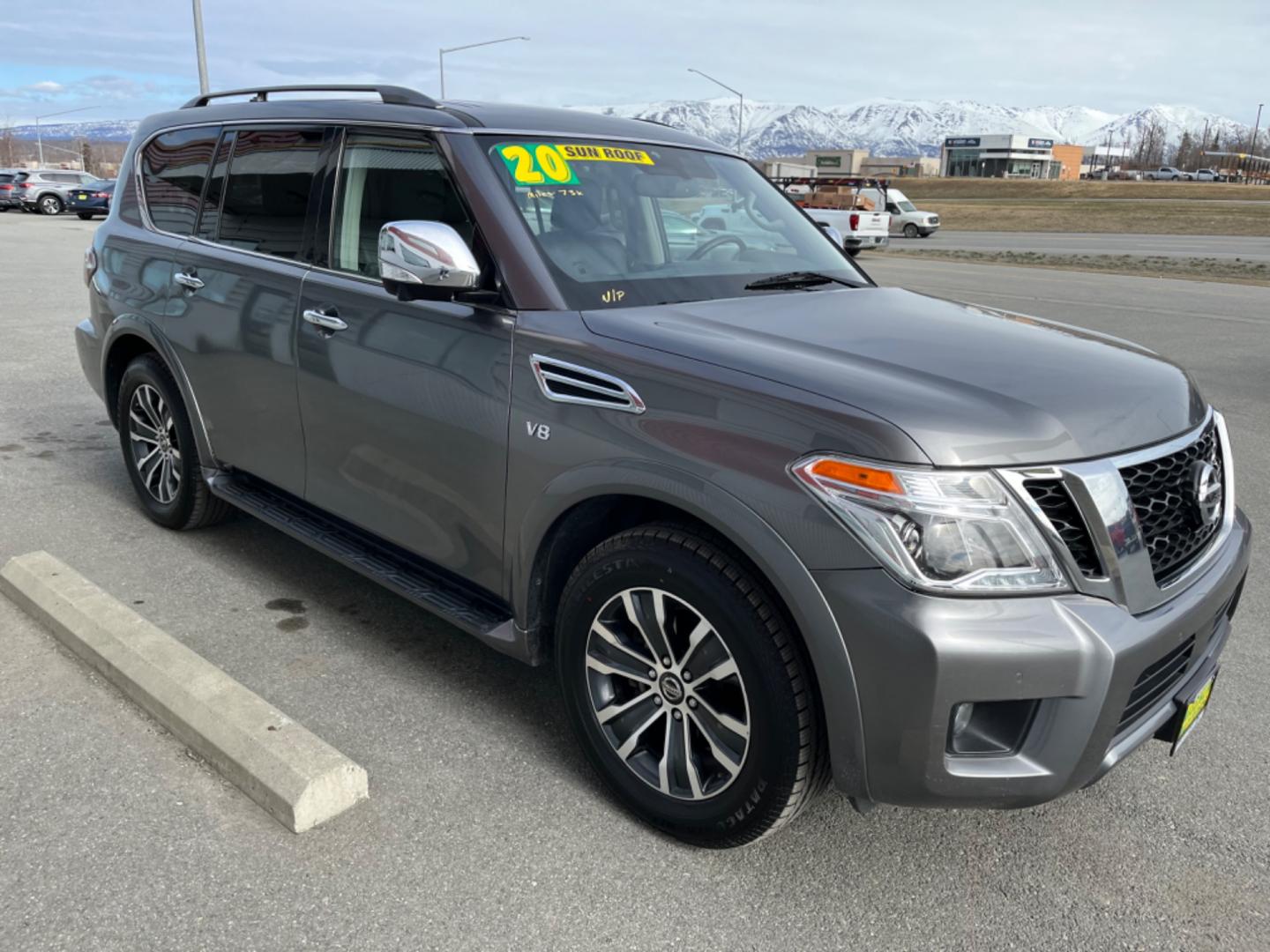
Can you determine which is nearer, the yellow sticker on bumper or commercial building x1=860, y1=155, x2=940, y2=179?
the yellow sticker on bumper

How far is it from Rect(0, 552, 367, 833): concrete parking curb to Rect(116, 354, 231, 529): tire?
70 centimetres

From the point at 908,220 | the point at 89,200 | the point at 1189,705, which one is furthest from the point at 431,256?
the point at 89,200

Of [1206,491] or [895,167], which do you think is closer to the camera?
[1206,491]

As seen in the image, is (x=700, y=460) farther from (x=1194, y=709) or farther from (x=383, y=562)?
(x=383, y=562)

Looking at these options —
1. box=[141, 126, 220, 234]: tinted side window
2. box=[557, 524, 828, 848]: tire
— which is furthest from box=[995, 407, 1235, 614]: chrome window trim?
box=[141, 126, 220, 234]: tinted side window

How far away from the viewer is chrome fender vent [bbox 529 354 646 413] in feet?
8.68

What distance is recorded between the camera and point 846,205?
2973 centimetres

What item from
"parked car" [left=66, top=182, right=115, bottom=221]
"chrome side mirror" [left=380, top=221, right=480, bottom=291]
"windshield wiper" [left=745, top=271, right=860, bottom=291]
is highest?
"chrome side mirror" [left=380, top=221, right=480, bottom=291]

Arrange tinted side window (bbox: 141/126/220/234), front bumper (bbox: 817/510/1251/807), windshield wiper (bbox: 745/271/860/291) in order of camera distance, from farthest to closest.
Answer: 1. tinted side window (bbox: 141/126/220/234)
2. windshield wiper (bbox: 745/271/860/291)
3. front bumper (bbox: 817/510/1251/807)

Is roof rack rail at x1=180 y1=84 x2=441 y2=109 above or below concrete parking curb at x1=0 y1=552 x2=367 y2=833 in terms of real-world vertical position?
above

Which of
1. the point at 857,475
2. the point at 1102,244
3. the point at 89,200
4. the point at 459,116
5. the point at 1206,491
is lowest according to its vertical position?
the point at 89,200

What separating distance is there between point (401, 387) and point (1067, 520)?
199 centimetres

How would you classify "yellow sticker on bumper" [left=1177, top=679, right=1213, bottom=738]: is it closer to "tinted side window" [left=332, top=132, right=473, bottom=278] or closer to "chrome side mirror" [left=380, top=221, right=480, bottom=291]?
"chrome side mirror" [left=380, top=221, right=480, bottom=291]

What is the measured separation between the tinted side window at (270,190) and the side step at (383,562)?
972 mm
